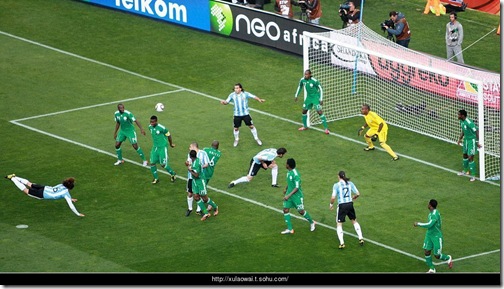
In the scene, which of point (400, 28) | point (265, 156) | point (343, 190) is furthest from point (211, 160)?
point (400, 28)

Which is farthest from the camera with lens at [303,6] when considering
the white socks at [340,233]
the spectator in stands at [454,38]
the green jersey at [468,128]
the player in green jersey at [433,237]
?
the player in green jersey at [433,237]

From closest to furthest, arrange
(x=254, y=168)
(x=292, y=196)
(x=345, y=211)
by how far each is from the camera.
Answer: (x=345, y=211), (x=292, y=196), (x=254, y=168)

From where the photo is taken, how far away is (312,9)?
5138 centimetres

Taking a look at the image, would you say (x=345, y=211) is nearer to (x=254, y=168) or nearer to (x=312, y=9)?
(x=254, y=168)

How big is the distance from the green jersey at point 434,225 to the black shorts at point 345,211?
224cm

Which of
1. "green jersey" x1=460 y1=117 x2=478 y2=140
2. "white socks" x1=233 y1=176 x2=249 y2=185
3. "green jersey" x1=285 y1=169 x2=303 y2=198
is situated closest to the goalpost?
"green jersey" x1=460 y1=117 x2=478 y2=140

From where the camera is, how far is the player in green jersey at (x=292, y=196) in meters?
34.9

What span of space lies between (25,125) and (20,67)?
6434 millimetres

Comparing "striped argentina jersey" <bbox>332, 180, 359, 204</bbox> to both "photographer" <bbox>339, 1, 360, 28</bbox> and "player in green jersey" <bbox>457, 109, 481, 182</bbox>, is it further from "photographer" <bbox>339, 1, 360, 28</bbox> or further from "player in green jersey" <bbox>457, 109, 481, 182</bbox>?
"photographer" <bbox>339, 1, 360, 28</bbox>

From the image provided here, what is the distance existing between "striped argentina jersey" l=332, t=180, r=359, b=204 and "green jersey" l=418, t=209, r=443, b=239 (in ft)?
7.53

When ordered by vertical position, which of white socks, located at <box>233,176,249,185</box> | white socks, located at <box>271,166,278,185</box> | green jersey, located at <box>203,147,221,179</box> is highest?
green jersey, located at <box>203,147,221,179</box>

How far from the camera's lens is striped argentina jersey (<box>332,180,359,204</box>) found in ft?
113

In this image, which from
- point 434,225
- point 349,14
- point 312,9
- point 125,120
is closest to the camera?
point 434,225

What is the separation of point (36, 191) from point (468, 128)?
1262 cm
